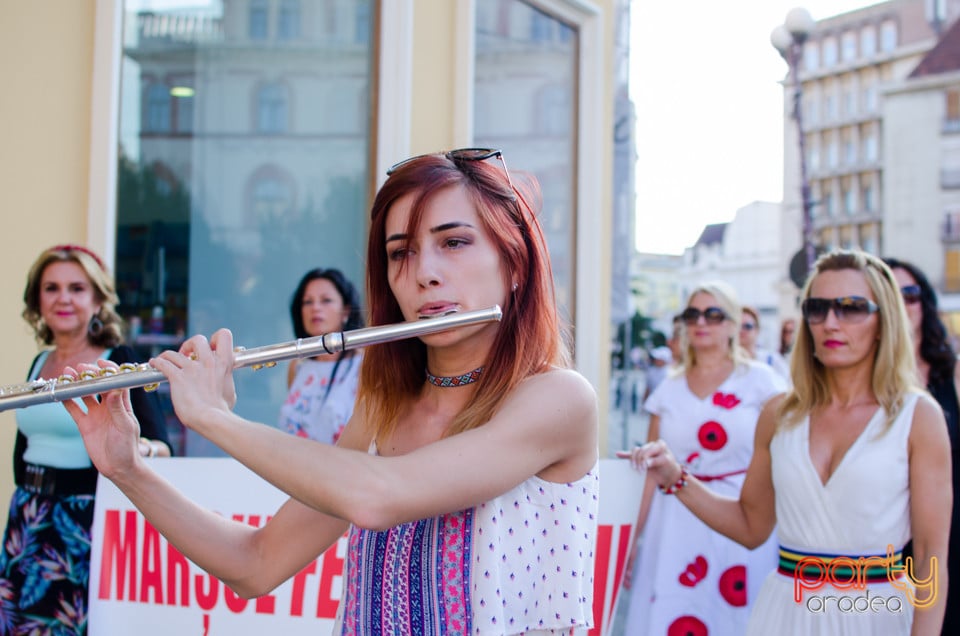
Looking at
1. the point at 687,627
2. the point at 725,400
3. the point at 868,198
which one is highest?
the point at 868,198

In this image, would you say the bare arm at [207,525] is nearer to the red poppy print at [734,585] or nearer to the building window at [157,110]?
the red poppy print at [734,585]

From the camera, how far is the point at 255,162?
5.86 metres

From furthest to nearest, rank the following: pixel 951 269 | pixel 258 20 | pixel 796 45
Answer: pixel 951 269 → pixel 796 45 → pixel 258 20

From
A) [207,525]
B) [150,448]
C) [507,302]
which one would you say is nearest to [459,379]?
[507,302]

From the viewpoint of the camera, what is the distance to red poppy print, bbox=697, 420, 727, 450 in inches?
170

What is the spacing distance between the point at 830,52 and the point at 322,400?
2595 inches

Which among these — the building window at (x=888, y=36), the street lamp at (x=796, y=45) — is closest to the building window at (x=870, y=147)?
the building window at (x=888, y=36)

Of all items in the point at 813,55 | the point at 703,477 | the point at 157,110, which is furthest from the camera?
the point at 813,55

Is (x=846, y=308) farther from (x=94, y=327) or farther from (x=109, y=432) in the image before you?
(x=94, y=327)

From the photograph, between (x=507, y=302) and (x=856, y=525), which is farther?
(x=856, y=525)

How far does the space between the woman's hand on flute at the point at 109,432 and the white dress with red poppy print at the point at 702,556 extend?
266 centimetres

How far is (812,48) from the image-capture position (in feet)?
208

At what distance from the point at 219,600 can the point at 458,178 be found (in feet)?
5.98

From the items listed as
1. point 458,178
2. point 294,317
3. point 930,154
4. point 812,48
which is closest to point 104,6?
point 294,317
